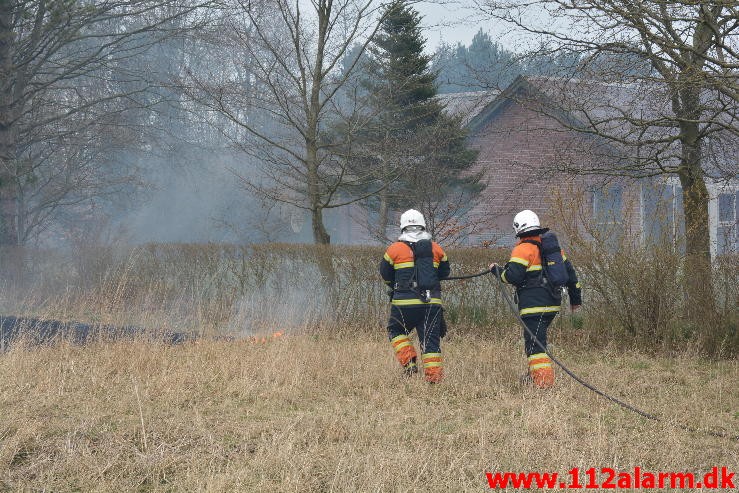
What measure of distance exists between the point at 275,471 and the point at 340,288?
7.80 metres

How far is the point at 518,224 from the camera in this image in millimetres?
8406

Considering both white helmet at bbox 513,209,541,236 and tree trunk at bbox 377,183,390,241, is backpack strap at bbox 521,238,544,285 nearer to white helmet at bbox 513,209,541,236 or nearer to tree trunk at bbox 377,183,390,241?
white helmet at bbox 513,209,541,236

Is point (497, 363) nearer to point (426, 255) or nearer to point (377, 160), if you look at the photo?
point (426, 255)

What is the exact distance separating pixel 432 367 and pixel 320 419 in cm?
208

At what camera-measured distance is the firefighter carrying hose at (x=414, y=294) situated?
28.6ft

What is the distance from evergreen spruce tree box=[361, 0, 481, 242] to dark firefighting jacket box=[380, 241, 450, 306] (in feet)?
16.7

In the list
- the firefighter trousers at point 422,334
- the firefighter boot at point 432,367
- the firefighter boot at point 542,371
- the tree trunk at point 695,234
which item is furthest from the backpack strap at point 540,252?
the tree trunk at point 695,234

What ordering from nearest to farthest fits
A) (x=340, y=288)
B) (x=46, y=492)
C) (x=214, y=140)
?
1. (x=46, y=492)
2. (x=340, y=288)
3. (x=214, y=140)

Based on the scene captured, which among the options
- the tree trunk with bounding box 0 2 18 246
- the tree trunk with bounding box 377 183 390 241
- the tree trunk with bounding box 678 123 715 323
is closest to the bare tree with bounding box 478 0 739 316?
the tree trunk with bounding box 678 123 715 323

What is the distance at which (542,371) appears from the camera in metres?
8.23

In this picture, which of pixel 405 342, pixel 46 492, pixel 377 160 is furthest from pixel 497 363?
pixel 377 160

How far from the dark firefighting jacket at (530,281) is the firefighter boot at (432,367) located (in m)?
0.95

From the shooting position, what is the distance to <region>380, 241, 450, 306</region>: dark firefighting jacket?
345 inches

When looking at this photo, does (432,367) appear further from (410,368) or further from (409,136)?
(409,136)
